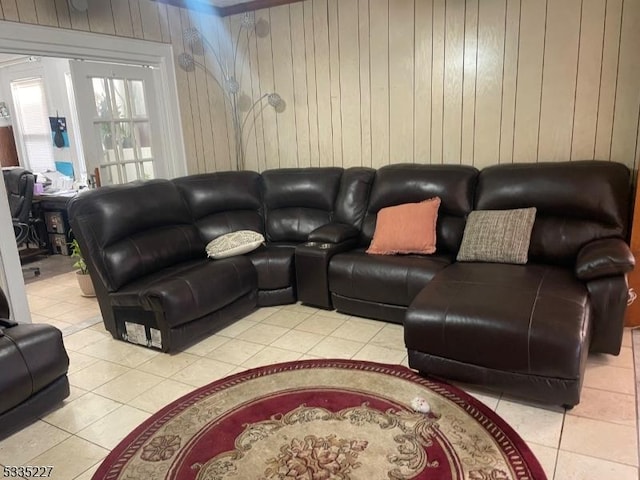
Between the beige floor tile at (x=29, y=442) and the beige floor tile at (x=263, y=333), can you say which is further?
the beige floor tile at (x=263, y=333)

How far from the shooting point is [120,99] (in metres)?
4.09

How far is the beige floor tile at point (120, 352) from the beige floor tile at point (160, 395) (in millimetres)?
386

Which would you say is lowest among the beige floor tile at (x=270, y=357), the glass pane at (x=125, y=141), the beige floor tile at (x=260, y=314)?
the beige floor tile at (x=260, y=314)

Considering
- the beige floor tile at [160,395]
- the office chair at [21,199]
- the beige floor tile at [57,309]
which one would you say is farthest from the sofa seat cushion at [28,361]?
the office chair at [21,199]

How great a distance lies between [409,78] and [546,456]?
A: 2.96 meters

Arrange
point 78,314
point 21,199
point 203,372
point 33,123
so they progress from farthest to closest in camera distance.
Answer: point 33,123 < point 21,199 < point 78,314 < point 203,372

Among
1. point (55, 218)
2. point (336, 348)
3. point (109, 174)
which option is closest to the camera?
point (336, 348)

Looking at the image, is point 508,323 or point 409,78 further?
point 409,78

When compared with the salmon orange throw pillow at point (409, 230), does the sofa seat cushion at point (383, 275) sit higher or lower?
lower

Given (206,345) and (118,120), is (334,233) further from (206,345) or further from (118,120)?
(118,120)

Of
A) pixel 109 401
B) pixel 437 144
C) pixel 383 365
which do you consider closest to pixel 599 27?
pixel 437 144

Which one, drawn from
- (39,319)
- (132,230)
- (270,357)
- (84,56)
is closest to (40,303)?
(39,319)

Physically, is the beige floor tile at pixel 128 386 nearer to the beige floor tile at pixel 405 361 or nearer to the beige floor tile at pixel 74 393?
the beige floor tile at pixel 74 393

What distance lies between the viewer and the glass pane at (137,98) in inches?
164
